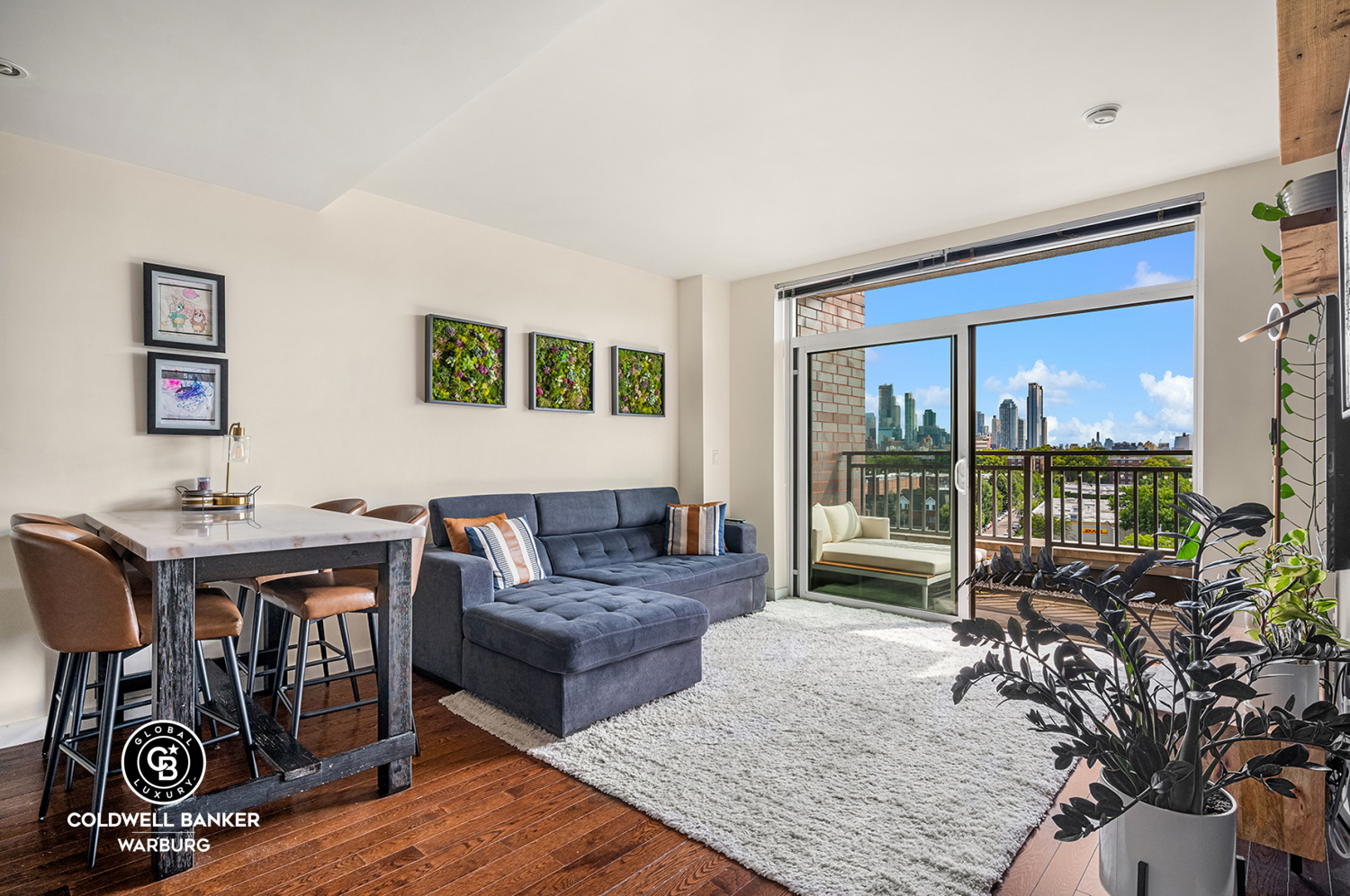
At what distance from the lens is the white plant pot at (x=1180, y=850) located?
1.19 meters

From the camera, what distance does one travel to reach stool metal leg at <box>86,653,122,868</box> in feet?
6.17

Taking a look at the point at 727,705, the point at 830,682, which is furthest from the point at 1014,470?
the point at 727,705

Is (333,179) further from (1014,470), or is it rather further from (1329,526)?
(1014,470)

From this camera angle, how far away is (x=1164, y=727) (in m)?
1.30

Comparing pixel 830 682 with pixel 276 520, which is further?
pixel 830 682

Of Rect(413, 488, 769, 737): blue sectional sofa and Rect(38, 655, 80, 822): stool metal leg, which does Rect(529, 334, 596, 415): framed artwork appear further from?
Rect(38, 655, 80, 822): stool metal leg

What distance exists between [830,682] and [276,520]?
2504 mm

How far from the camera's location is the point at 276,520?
242cm

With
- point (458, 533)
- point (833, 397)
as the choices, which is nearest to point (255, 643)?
point (458, 533)

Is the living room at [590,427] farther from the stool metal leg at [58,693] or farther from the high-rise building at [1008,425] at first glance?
the high-rise building at [1008,425]

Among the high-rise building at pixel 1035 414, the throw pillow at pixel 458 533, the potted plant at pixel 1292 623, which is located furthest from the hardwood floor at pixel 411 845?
the high-rise building at pixel 1035 414

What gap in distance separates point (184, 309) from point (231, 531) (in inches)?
60.8

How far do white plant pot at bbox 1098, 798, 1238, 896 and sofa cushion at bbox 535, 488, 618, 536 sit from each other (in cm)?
346

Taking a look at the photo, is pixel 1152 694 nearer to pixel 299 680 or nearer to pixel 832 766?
pixel 832 766
